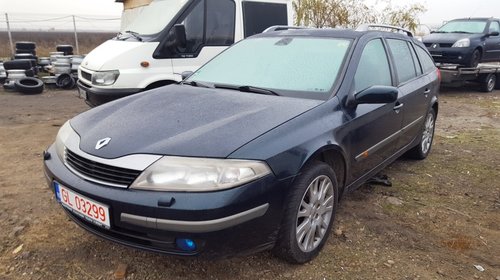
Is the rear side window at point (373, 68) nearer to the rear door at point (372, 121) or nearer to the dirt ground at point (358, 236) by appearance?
the rear door at point (372, 121)

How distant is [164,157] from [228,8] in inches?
175

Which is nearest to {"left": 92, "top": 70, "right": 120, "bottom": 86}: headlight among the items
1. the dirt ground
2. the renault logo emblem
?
the dirt ground

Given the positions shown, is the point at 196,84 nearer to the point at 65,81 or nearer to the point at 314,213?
the point at 314,213

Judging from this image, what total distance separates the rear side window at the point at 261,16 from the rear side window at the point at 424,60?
2599 millimetres

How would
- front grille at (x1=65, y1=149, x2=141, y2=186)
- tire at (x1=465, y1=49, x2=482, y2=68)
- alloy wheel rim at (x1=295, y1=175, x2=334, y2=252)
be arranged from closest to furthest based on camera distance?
front grille at (x1=65, y1=149, x2=141, y2=186) < alloy wheel rim at (x1=295, y1=175, x2=334, y2=252) < tire at (x1=465, y1=49, x2=482, y2=68)

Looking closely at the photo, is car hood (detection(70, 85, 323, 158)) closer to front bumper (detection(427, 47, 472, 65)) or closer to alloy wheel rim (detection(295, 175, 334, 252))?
alloy wheel rim (detection(295, 175, 334, 252))

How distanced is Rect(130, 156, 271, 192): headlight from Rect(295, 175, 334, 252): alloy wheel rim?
55cm

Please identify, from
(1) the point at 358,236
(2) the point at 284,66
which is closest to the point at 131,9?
(2) the point at 284,66

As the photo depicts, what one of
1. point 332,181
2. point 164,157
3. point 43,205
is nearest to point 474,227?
point 332,181

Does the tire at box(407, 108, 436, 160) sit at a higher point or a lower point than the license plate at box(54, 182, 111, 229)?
lower

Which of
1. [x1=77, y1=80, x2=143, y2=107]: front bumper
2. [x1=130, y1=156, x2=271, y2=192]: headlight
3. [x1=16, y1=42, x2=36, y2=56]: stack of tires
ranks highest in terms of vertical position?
[x1=130, y1=156, x2=271, y2=192]: headlight

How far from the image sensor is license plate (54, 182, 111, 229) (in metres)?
2.21

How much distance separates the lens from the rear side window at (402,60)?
3971mm

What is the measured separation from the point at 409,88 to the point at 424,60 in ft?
3.13
